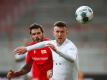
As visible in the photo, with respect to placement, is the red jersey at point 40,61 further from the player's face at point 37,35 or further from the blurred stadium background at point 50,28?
the blurred stadium background at point 50,28

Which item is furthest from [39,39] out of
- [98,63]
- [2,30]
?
[2,30]

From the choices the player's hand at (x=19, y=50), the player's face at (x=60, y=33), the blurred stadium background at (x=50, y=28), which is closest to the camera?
the player's hand at (x=19, y=50)

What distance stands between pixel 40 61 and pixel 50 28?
977cm

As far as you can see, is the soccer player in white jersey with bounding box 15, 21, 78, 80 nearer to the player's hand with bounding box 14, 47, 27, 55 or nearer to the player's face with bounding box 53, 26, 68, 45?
the player's face with bounding box 53, 26, 68, 45

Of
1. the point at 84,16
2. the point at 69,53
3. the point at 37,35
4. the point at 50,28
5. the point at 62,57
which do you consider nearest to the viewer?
the point at 69,53

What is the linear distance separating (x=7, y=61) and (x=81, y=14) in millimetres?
8586

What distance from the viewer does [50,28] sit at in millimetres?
19766

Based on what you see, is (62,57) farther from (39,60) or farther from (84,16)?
(84,16)

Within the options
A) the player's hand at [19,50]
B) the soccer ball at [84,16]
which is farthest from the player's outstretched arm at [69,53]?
the soccer ball at [84,16]

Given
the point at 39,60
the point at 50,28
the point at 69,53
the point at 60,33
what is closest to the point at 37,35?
the point at 39,60

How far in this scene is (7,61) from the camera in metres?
18.4

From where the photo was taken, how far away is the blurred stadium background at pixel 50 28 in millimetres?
17875

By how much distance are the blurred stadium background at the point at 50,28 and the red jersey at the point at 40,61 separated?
523cm

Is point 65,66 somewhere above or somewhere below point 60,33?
below
